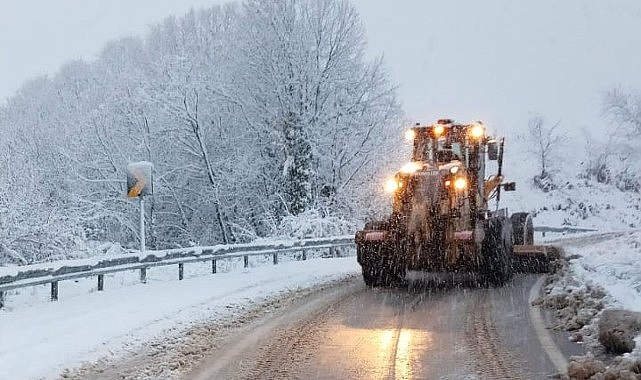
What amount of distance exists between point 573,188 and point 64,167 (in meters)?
33.7

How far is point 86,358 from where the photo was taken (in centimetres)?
848

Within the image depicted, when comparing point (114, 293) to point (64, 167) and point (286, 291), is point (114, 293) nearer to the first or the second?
point (286, 291)

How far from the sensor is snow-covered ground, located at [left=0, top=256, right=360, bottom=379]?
857cm

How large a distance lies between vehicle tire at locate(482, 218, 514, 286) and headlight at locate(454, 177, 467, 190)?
0.92 m

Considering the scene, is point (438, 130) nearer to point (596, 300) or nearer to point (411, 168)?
point (411, 168)

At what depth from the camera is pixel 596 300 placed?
1062 centimetres

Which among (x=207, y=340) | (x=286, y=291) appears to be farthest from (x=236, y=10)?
(x=207, y=340)

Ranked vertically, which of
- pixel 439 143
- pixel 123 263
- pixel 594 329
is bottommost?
pixel 594 329

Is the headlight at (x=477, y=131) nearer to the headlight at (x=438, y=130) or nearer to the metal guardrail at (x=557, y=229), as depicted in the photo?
the headlight at (x=438, y=130)

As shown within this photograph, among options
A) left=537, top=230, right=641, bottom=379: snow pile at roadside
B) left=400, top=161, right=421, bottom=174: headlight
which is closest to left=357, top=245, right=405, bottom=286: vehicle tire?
left=400, top=161, right=421, bottom=174: headlight

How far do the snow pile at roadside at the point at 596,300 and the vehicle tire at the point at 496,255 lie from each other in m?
0.99

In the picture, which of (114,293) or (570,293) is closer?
(570,293)

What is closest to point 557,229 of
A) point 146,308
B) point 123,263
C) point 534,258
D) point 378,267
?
point 534,258

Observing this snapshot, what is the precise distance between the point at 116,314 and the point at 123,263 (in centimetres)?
375
